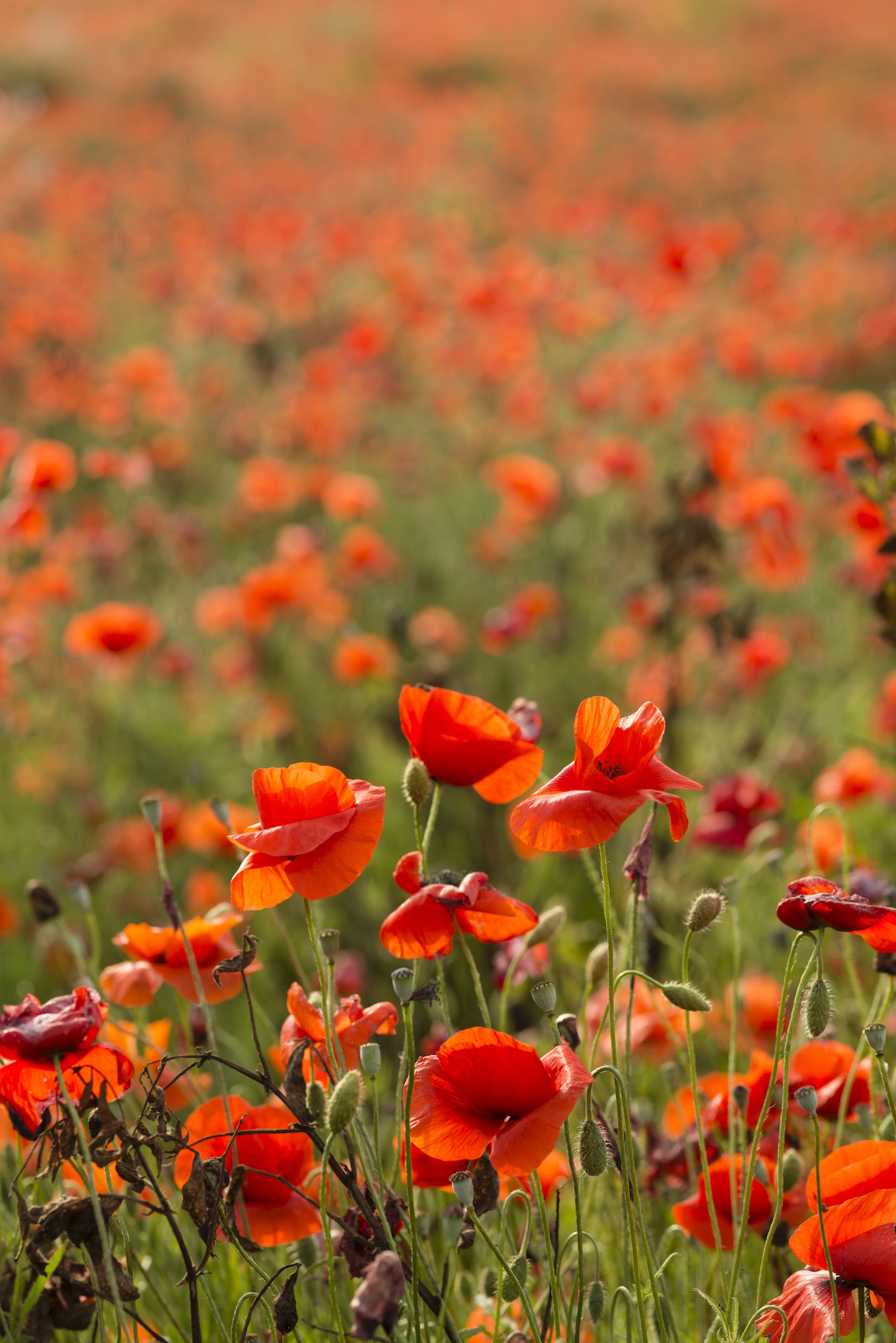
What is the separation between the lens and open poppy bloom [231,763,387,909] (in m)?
0.92

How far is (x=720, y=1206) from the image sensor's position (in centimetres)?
117

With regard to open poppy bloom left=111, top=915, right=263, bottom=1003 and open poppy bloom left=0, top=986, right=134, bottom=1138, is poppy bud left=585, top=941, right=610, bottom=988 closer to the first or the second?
open poppy bloom left=111, top=915, right=263, bottom=1003

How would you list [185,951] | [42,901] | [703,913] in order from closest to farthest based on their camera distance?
Result: [703,913]
[185,951]
[42,901]

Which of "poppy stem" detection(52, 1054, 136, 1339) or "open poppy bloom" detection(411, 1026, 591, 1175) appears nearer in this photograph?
"poppy stem" detection(52, 1054, 136, 1339)

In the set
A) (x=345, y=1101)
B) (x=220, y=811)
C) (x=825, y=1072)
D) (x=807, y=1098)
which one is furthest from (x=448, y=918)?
(x=825, y=1072)

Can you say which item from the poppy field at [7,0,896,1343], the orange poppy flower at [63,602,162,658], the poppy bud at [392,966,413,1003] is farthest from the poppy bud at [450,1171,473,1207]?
the orange poppy flower at [63,602,162,658]

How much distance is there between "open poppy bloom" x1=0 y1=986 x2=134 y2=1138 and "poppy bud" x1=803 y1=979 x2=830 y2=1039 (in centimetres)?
56

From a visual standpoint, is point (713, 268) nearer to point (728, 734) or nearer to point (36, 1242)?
point (728, 734)

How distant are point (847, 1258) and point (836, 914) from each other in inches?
10.4

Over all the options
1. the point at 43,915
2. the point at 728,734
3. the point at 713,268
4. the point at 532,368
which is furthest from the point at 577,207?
the point at 43,915

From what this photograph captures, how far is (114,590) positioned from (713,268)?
3793 mm

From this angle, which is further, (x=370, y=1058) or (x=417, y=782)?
(x=417, y=782)

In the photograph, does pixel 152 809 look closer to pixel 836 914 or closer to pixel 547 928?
pixel 547 928

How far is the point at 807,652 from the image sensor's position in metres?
3.87
